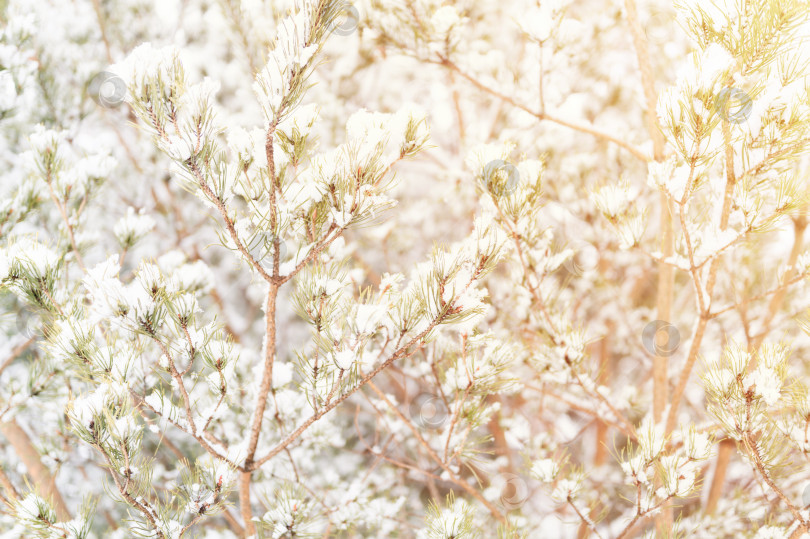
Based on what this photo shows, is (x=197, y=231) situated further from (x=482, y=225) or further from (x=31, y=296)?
(x=482, y=225)

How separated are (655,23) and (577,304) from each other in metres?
1.22

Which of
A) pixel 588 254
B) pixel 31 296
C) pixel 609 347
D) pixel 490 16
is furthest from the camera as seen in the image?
pixel 609 347

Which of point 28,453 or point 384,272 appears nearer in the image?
point 384,272

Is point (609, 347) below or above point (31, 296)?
above

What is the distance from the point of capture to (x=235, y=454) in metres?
0.85

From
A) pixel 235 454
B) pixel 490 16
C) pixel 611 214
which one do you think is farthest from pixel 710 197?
pixel 490 16

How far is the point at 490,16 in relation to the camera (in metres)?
2.28

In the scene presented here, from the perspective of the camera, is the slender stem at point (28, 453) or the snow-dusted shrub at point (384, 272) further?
the slender stem at point (28, 453)

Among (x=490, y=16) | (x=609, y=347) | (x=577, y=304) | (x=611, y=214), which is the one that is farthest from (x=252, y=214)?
(x=609, y=347)

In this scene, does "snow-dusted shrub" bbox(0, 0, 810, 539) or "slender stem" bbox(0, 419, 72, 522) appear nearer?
"snow-dusted shrub" bbox(0, 0, 810, 539)

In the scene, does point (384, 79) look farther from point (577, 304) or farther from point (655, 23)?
point (577, 304)

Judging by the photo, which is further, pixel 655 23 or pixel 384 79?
pixel 384 79

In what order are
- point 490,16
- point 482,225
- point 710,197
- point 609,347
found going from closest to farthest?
point 482,225
point 710,197
point 490,16
point 609,347

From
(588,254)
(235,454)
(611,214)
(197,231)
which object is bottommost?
(235,454)
